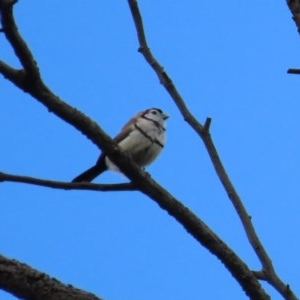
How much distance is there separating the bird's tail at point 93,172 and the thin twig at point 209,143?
3.37 meters

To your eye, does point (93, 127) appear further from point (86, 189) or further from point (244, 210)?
point (244, 210)

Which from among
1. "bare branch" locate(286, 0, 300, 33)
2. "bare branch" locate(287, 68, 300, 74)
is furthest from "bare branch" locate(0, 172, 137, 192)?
"bare branch" locate(286, 0, 300, 33)

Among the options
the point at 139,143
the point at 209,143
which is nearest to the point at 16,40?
the point at 209,143

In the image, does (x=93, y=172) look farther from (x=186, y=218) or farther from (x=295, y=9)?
(x=186, y=218)

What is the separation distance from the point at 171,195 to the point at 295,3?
1030 mm

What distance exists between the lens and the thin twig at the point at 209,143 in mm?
3211

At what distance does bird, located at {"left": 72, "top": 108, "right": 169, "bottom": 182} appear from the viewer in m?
6.84

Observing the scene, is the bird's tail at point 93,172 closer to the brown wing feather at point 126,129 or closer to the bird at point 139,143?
the bird at point 139,143

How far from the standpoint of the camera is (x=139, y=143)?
6.86m

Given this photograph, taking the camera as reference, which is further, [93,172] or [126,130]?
[126,130]

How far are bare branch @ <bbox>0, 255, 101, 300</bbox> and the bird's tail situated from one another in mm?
4396

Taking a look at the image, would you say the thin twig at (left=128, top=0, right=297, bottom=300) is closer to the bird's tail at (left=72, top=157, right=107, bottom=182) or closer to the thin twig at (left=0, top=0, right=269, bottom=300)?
the thin twig at (left=0, top=0, right=269, bottom=300)

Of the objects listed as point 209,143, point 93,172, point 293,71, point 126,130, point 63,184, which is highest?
point 126,130

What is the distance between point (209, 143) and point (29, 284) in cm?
131
